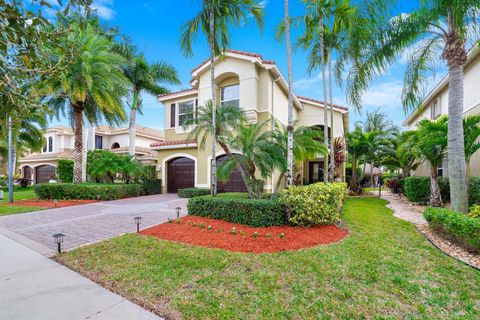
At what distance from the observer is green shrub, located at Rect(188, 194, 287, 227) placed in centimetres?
737

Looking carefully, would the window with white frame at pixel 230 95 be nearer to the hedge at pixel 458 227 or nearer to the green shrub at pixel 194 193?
the green shrub at pixel 194 193

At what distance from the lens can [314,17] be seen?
10797 millimetres

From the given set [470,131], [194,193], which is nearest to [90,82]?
[194,193]

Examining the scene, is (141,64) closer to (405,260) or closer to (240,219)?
(240,219)

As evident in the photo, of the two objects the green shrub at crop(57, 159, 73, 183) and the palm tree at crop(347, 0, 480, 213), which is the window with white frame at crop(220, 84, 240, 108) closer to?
the palm tree at crop(347, 0, 480, 213)

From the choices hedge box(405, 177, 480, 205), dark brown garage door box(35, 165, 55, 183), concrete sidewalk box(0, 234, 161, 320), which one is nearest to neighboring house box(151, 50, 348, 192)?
hedge box(405, 177, 480, 205)

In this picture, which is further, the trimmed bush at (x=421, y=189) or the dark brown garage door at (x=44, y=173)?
the dark brown garage door at (x=44, y=173)

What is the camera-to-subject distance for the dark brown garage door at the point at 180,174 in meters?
17.8

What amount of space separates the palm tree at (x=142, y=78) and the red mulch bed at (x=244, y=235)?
14.5m

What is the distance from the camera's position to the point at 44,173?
3031 centimetres

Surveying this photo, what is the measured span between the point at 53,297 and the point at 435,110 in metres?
24.5

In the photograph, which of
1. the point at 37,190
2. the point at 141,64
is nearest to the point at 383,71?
the point at 141,64

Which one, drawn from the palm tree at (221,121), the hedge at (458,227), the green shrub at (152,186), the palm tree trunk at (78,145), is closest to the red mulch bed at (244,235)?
the hedge at (458,227)

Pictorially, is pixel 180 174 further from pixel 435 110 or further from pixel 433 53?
pixel 435 110
